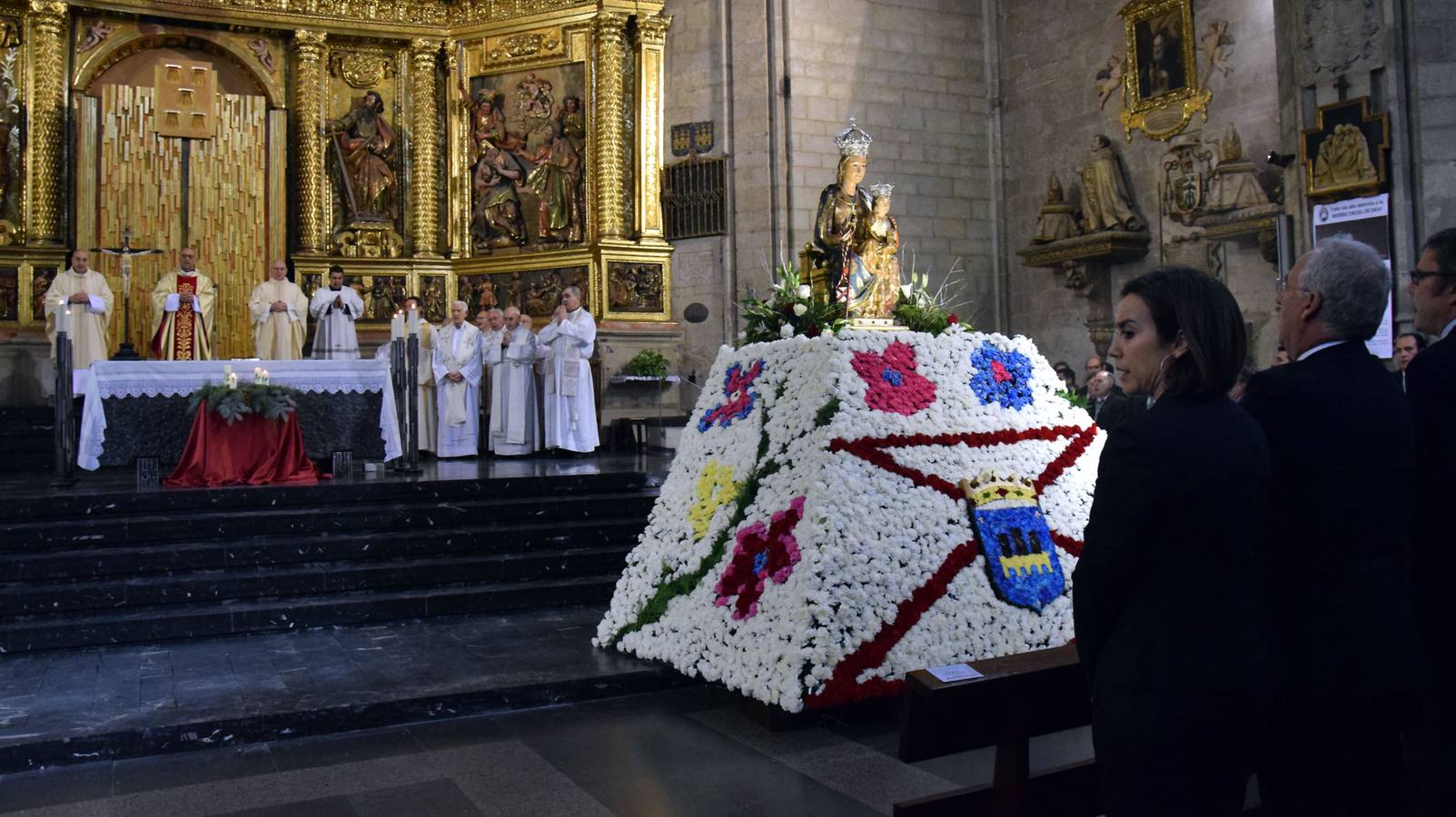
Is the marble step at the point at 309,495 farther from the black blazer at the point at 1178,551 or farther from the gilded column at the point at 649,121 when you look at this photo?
the black blazer at the point at 1178,551

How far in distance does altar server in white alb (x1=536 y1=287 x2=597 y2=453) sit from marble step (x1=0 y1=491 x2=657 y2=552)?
12.5 feet

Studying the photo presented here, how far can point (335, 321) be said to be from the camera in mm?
13289

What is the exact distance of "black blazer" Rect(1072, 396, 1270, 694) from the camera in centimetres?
209

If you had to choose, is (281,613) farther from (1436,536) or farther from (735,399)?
(1436,536)

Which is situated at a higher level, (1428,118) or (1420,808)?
(1428,118)

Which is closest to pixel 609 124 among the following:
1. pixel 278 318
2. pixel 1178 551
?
pixel 278 318

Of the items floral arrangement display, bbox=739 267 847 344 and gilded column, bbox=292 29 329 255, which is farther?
gilded column, bbox=292 29 329 255

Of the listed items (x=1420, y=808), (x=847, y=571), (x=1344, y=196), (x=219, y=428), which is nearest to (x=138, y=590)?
(x=219, y=428)

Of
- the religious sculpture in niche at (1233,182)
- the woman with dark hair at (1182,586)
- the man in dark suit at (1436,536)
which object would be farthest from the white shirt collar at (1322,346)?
the religious sculpture in niche at (1233,182)

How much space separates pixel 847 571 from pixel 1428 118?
22.2ft

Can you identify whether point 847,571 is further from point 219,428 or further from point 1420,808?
point 219,428

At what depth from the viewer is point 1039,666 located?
325cm

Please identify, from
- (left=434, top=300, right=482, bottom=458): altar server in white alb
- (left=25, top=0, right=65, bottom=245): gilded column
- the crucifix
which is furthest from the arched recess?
(left=434, top=300, right=482, bottom=458): altar server in white alb

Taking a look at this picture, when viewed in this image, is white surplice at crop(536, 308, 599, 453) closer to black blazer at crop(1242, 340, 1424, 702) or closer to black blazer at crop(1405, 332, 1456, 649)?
black blazer at crop(1405, 332, 1456, 649)
